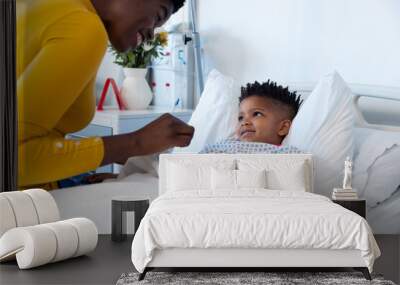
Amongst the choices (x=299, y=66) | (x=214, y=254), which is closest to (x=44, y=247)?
(x=214, y=254)

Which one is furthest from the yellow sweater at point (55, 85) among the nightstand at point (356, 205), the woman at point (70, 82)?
the nightstand at point (356, 205)

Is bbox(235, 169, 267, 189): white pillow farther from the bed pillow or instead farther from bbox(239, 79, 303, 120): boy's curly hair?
the bed pillow

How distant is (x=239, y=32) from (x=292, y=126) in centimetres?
78

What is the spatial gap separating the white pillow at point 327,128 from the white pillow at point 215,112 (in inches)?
17.2

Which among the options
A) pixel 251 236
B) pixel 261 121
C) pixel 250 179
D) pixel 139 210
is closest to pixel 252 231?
pixel 251 236

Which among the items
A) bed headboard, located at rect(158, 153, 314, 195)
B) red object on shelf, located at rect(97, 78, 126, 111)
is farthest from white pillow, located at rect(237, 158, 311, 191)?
red object on shelf, located at rect(97, 78, 126, 111)

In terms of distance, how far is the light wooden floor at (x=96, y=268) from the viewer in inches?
182

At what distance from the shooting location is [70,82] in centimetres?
581

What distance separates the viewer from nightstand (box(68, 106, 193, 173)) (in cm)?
589

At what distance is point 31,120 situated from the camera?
5.88m

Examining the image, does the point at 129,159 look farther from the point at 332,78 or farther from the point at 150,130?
the point at 332,78

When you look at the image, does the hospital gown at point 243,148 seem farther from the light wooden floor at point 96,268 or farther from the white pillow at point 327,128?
the light wooden floor at point 96,268

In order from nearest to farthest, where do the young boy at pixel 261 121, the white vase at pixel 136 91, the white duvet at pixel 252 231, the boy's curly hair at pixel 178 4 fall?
the white duvet at pixel 252 231 → the young boy at pixel 261 121 → the boy's curly hair at pixel 178 4 → the white vase at pixel 136 91

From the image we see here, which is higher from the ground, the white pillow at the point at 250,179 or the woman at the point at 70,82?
the woman at the point at 70,82
